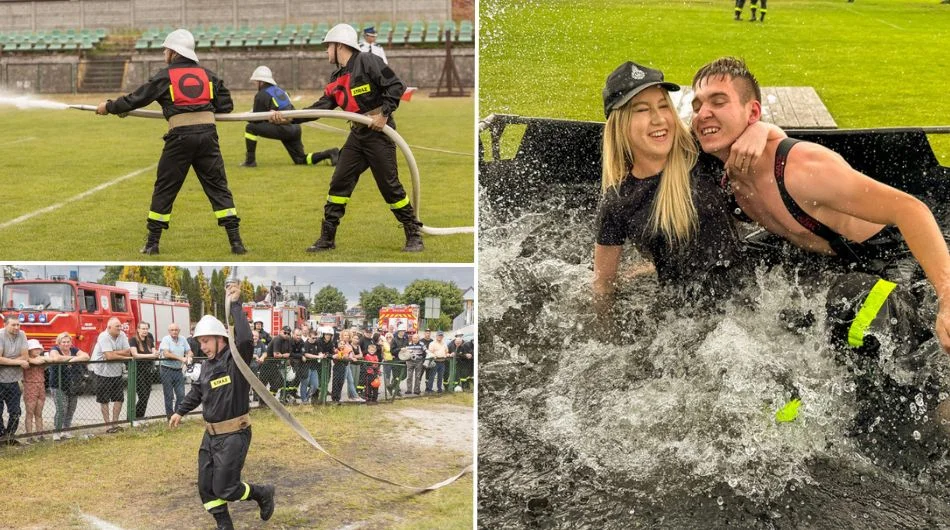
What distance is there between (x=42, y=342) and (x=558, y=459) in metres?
4.88

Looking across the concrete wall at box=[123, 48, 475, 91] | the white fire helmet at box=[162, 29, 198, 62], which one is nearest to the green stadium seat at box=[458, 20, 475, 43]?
the concrete wall at box=[123, 48, 475, 91]

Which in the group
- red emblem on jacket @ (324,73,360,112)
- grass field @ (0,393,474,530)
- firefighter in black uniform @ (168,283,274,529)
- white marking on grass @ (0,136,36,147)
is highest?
red emblem on jacket @ (324,73,360,112)

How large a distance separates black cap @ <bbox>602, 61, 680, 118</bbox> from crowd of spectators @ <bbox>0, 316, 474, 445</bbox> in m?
2.14

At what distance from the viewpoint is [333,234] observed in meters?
6.48

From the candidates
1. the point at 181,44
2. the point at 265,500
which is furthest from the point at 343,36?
the point at 265,500

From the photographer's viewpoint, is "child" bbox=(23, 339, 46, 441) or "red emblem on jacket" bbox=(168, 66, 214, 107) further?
"child" bbox=(23, 339, 46, 441)

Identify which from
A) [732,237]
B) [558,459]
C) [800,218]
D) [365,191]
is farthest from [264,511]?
[365,191]

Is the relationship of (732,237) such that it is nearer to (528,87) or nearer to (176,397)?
(176,397)

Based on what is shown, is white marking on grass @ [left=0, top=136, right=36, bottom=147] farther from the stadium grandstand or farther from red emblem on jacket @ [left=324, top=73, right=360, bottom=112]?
the stadium grandstand

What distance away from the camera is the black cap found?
349 cm

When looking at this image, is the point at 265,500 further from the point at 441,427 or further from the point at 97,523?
the point at 441,427

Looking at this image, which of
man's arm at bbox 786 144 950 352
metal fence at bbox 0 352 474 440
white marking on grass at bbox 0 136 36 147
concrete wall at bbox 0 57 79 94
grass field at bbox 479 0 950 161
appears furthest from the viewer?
concrete wall at bbox 0 57 79 94

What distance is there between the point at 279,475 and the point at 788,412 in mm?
3141

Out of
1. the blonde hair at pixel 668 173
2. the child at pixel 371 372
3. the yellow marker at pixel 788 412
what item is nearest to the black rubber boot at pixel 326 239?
the child at pixel 371 372
